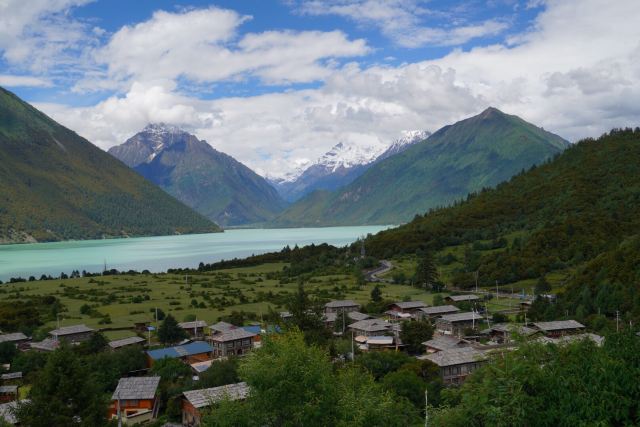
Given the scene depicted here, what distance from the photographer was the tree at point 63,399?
2380 centimetres

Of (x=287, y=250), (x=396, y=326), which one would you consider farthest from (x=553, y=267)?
(x=287, y=250)

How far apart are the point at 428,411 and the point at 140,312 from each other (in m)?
52.1

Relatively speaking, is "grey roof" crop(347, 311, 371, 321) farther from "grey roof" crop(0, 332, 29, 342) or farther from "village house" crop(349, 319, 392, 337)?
"grey roof" crop(0, 332, 29, 342)

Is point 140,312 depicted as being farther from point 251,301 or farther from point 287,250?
point 287,250

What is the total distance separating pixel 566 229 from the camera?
100688mm

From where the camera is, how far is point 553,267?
8800 centimetres

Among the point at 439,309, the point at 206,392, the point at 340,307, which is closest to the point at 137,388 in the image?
the point at 206,392

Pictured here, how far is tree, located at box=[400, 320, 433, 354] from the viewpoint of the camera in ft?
157

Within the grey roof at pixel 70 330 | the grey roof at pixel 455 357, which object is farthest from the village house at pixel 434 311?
the grey roof at pixel 70 330

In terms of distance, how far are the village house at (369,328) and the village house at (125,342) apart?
1958cm

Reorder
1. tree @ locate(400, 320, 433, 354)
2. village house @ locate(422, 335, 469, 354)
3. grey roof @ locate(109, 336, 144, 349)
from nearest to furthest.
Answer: village house @ locate(422, 335, 469, 354) → tree @ locate(400, 320, 433, 354) → grey roof @ locate(109, 336, 144, 349)

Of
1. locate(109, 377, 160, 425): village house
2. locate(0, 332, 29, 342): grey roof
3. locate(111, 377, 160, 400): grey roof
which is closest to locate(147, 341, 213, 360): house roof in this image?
locate(111, 377, 160, 400): grey roof

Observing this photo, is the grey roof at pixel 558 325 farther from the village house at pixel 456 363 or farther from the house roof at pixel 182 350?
the house roof at pixel 182 350

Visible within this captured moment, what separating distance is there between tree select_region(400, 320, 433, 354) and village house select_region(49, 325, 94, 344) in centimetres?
2860
